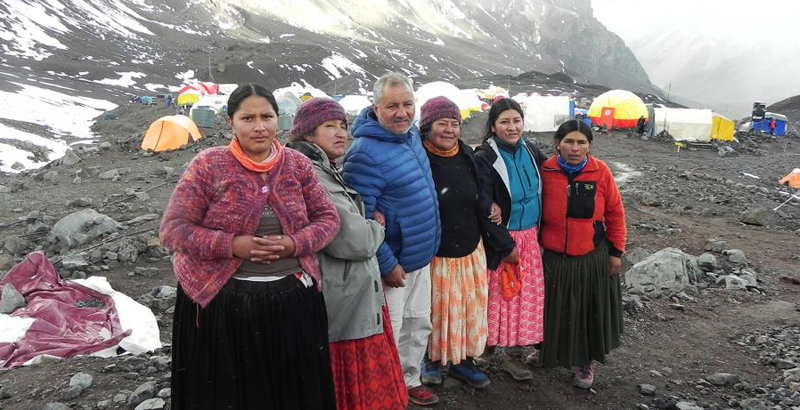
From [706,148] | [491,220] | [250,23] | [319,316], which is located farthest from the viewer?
[250,23]

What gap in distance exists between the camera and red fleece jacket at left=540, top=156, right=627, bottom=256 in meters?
3.15

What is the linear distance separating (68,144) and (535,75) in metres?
58.5

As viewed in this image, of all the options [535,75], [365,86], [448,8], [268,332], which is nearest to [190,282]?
[268,332]

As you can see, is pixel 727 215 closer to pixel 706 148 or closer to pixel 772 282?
pixel 772 282

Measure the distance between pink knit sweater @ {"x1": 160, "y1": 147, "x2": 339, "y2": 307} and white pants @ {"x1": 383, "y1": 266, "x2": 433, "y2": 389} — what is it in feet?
2.65

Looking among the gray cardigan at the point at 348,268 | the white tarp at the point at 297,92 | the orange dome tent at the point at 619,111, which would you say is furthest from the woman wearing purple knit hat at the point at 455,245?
the white tarp at the point at 297,92

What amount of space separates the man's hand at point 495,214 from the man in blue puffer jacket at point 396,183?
380mm

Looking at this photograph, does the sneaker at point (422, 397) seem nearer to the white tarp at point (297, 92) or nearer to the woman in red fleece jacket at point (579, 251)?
the woman in red fleece jacket at point (579, 251)

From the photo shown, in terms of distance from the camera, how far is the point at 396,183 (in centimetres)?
261

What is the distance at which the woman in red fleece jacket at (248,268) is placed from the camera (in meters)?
1.92

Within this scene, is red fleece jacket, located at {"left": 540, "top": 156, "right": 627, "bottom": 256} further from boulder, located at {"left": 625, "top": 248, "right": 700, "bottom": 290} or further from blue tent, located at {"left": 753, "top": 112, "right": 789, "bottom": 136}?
blue tent, located at {"left": 753, "top": 112, "right": 789, "bottom": 136}

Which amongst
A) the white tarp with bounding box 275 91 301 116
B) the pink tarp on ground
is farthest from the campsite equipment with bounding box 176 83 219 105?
the pink tarp on ground

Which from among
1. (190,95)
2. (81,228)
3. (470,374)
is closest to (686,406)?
(470,374)

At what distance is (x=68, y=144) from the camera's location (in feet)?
69.5
